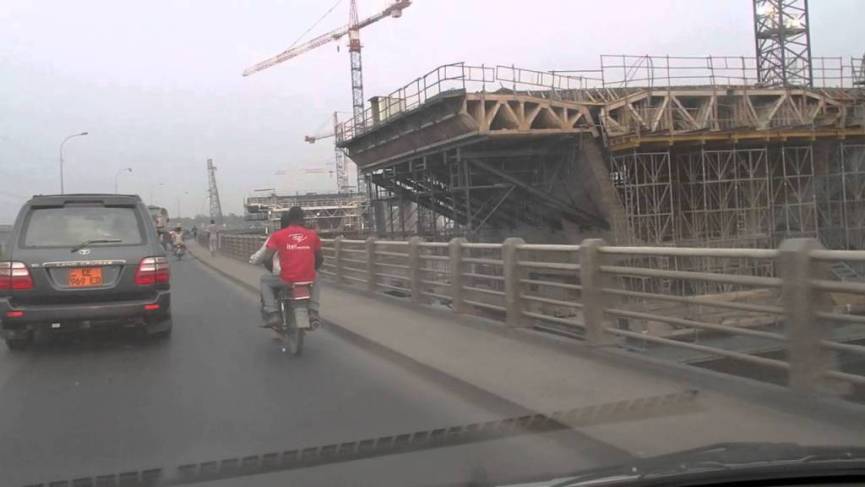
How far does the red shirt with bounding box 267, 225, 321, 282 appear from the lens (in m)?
8.91

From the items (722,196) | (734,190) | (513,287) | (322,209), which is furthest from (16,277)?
(322,209)

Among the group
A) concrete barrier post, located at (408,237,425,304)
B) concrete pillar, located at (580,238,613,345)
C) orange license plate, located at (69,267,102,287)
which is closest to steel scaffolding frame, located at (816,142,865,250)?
concrete barrier post, located at (408,237,425,304)

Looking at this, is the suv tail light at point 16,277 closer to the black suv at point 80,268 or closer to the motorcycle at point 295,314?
the black suv at point 80,268

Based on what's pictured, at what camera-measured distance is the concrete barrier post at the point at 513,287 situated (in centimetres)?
925

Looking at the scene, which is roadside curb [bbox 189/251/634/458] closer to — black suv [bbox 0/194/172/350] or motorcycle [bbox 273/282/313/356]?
motorcycle [bbox 273/282/313/356]

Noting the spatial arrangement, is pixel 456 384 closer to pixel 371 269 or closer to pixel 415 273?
pixel 415 273

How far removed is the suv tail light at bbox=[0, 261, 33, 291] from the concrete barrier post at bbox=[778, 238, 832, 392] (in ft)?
26.1

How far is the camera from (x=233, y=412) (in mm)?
6070

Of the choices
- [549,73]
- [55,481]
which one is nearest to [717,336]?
[55,481]

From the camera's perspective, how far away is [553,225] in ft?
117

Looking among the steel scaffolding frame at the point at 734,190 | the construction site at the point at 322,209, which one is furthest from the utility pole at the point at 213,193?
the steel scaffolding frame at the point at 734,190

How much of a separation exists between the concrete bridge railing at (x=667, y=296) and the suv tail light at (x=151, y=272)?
415 centimetres

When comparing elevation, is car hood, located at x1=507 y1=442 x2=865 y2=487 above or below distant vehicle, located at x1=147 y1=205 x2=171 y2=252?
below

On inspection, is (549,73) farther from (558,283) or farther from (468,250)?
(558,283)
